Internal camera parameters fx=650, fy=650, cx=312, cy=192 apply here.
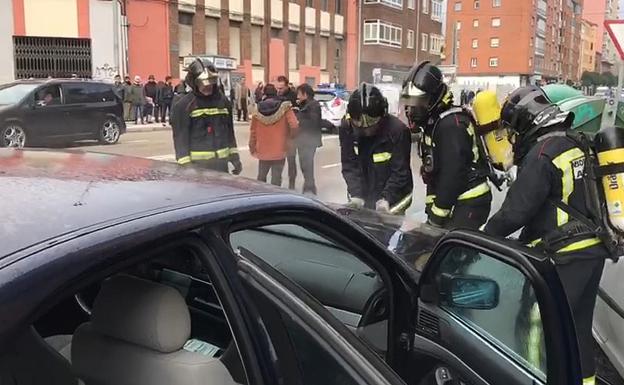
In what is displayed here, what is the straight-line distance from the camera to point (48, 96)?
14.5 metres

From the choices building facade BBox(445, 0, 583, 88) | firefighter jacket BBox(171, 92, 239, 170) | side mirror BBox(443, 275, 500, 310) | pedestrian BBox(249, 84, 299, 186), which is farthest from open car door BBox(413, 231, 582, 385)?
building facade BBox(445, 0, 583, 88)

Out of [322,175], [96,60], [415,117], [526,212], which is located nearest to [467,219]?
[415,117]

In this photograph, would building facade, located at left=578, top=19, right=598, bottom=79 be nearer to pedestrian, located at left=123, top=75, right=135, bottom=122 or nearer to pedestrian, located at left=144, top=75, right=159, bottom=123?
pedestrian, located at left=144, top=75, right=159, bottom=123

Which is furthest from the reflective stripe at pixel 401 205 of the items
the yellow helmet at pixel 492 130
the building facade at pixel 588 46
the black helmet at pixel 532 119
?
the building facade at pixel 588 46

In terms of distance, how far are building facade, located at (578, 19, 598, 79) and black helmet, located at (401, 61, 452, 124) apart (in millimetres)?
136449

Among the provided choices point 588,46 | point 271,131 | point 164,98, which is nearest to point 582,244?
point 271,131

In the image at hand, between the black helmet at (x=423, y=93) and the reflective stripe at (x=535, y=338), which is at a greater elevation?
the black helmet at (x=423, y=93)

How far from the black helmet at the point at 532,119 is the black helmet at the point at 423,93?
83 centimetres

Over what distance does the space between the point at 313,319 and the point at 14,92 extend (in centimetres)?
1443

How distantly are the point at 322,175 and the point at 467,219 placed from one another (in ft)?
26.4

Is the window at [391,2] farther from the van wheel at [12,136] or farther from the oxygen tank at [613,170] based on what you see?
the oxygen tank at [613,170]

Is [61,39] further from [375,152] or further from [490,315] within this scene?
[490,315]

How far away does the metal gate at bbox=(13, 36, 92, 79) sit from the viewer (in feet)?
79.8

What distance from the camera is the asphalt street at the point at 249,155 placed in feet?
31.9
